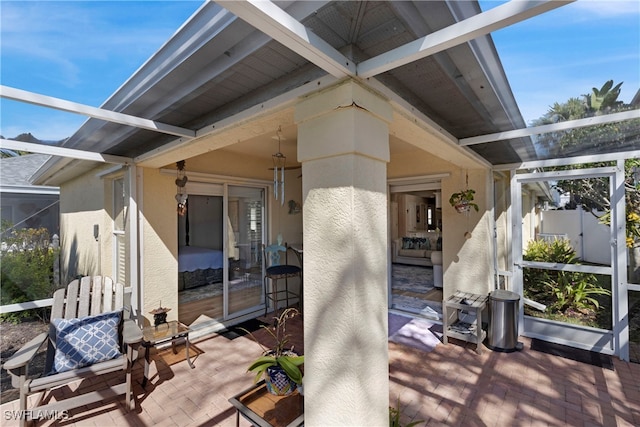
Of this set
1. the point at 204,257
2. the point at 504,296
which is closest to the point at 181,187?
the point at 204,257

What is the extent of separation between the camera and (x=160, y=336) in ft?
10.0

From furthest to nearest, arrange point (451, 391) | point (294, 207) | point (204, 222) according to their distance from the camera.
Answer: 1. point (294, 207)
2. point (204, 222)
3. point (451, 391)

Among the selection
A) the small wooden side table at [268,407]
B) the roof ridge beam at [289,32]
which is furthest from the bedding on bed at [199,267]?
the roof ridge beam at [289,32]

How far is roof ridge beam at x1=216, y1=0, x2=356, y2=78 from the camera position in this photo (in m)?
0.98

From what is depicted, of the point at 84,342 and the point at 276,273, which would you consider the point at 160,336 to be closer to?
the point at 84,342

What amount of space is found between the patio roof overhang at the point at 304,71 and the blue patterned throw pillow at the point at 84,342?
5.29 ft

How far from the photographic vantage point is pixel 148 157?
10.4 ft

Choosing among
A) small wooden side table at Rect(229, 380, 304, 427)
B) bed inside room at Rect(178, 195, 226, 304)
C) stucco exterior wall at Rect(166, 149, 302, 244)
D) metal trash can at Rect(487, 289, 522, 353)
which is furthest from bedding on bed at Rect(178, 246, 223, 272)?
metal trash can at Rect(487, 289, 522, 353)

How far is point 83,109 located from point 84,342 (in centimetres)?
201

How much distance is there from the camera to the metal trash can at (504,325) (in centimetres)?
348

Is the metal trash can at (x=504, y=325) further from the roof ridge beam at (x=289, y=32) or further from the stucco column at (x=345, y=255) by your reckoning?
the roof ridge beam at (x=289, y=32)

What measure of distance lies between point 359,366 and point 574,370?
3.14 meters

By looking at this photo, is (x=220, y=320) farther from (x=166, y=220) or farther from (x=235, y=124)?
(x=235, y=124)

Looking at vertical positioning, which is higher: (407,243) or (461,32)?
(461,32)
